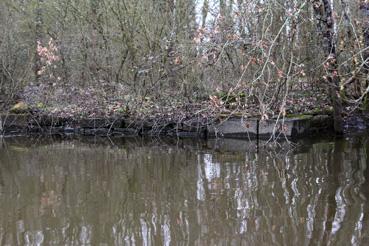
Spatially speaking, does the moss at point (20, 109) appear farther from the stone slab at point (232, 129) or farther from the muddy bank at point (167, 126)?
the stone slab at point (232, 129)

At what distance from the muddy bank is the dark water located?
6.15 feet

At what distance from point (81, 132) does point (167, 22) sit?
4.32 metres

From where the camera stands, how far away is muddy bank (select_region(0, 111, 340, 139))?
12977 millimetres

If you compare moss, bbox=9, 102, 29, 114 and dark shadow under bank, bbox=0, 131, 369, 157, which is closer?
dark shadow under bank, bbox=0, 131, 369, 157

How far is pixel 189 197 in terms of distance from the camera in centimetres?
675

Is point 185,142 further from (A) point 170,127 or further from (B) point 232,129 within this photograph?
(A) point 170,127

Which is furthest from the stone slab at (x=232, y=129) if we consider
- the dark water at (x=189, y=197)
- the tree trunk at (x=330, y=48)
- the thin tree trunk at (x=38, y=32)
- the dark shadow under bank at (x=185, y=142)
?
the thin tree trunk at (x=38, y=32)

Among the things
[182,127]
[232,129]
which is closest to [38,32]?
[182,127]

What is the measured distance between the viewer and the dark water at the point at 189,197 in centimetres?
520

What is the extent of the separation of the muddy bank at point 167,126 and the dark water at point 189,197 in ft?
6.15

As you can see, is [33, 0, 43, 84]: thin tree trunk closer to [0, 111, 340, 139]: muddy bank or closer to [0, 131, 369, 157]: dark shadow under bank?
[0, 111, 340, 139]: muddy bank

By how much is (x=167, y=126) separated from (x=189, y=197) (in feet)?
26.4

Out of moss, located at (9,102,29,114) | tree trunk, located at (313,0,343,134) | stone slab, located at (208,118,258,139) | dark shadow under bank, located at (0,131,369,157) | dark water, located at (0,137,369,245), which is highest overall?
tree trunk, located at (313,0,343,134)

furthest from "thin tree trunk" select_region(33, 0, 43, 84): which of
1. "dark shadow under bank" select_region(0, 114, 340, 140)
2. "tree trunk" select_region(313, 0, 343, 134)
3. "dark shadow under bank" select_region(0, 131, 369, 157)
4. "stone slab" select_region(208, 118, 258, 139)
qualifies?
"tree trunk" select_region(313, 0, 343, 134)
